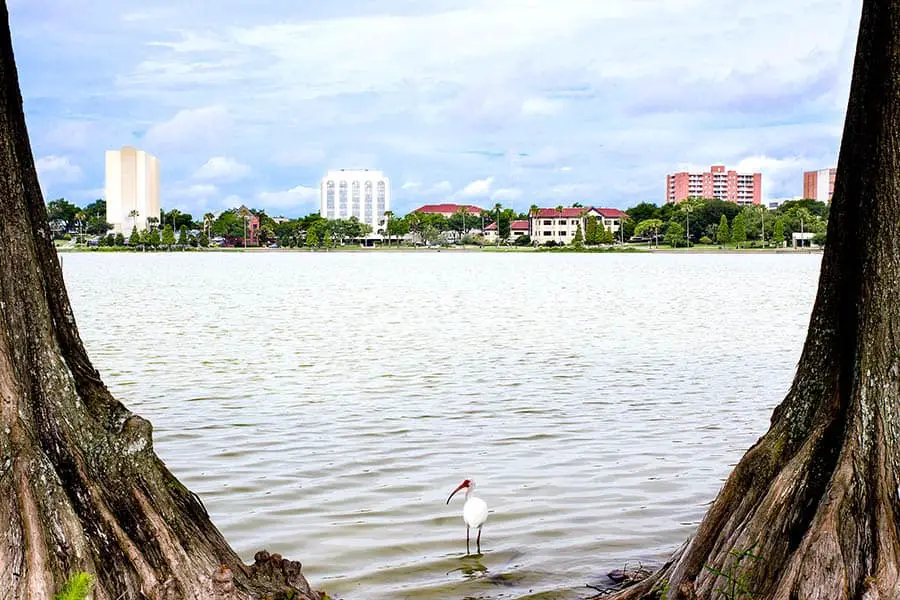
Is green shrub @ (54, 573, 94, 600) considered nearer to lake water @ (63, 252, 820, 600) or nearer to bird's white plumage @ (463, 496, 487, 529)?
lake water @ (63, 252, 820, 600)

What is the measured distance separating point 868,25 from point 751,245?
185 metres

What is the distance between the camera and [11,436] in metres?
5.11

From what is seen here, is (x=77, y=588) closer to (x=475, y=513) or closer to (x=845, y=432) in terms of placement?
(x=845, y=432)

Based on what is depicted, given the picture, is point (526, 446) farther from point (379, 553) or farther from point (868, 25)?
point (868, 25)

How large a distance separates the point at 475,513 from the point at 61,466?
392 cm

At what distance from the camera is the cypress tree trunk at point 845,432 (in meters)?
5.28

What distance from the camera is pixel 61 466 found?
5.36 m

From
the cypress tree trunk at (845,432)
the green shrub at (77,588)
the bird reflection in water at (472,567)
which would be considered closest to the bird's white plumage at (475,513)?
the bird reflection in water at (472,567)

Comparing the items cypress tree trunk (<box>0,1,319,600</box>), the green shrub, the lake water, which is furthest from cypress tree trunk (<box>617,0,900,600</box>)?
the green shrub

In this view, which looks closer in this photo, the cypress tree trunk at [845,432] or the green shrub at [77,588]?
the green shrub at [77,588]

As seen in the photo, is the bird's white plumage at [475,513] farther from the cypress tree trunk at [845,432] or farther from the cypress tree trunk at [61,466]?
the cypress tree trunk at [61,466]

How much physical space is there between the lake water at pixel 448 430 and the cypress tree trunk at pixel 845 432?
233 centimetres

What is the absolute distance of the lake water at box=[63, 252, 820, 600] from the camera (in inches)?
344

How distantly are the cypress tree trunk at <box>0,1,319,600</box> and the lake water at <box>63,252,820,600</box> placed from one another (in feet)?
7.95
